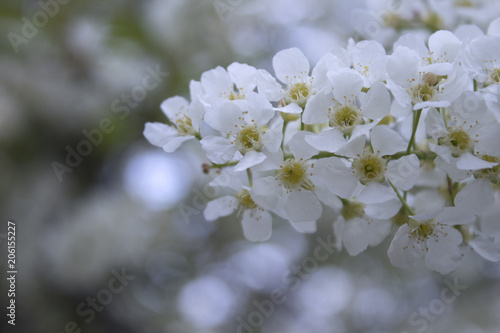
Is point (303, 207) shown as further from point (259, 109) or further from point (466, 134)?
point (466, 134)

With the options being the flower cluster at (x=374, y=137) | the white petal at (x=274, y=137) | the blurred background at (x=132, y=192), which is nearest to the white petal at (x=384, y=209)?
the flower cluster at (x=374, y=137)

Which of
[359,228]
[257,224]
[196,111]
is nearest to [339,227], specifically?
[359,228]

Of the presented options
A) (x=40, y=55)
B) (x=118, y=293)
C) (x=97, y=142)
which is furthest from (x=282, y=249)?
(x=40, y=55)

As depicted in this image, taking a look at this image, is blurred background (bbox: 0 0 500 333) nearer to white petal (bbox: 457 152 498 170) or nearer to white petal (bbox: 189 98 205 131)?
white petal (bbox: 189 98 205 131)

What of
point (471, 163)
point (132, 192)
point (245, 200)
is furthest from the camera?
point (132, 192)

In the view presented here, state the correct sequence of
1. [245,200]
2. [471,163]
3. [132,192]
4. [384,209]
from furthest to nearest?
1. [132,192]
2. [245,200]
3. [384,209]
4. [471,163]

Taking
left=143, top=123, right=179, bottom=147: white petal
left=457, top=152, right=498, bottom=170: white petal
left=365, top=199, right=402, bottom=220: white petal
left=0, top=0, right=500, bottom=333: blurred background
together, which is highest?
left=457, top=152, right=498, bottom=170: white petal

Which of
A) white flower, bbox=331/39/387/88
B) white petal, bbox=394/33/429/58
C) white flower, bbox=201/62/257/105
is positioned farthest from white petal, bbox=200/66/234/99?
white petal, bbox=394/33/429/58
